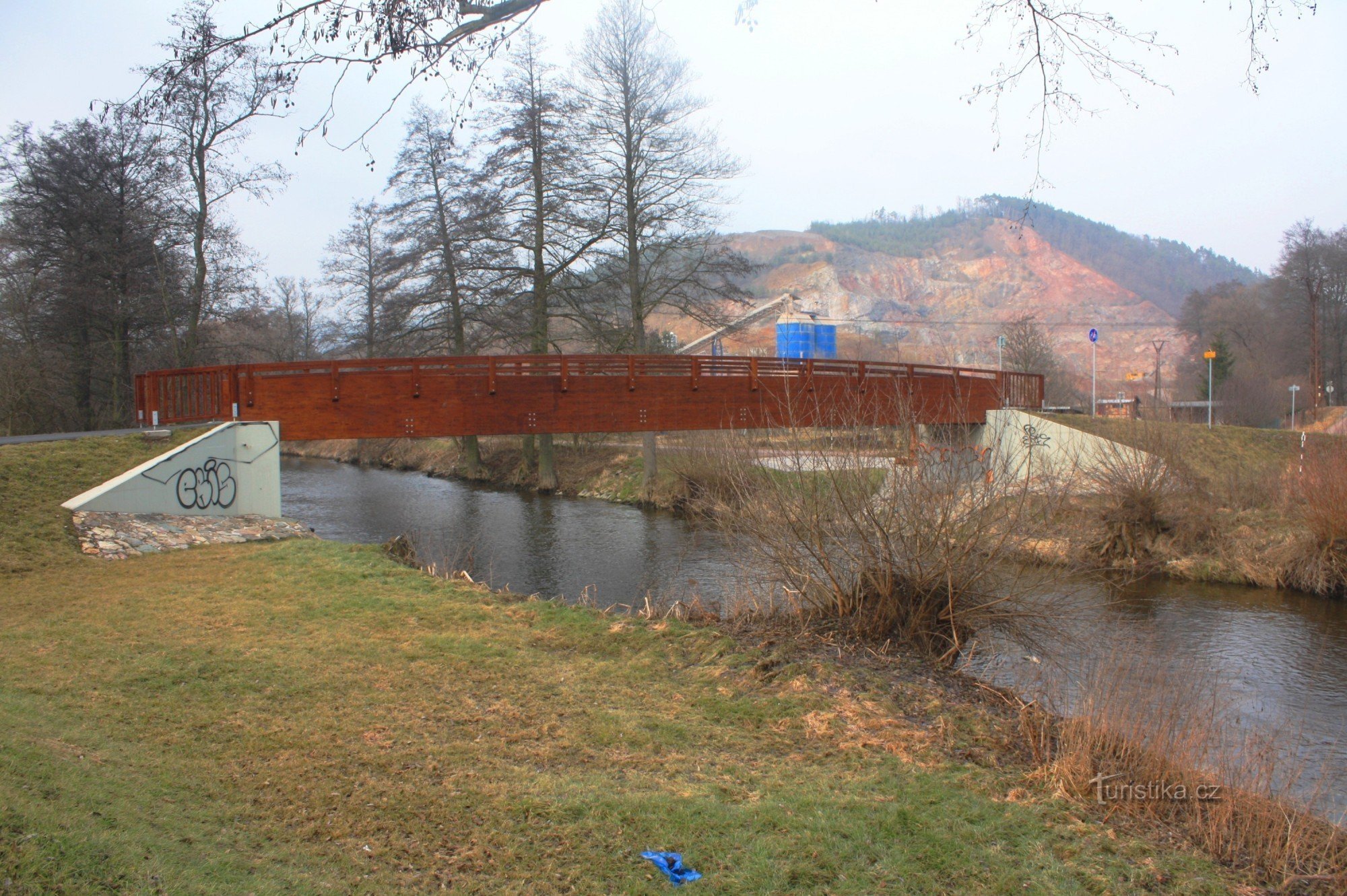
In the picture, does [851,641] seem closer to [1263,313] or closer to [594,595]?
[594,595]

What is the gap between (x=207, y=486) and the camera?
48.3 ft

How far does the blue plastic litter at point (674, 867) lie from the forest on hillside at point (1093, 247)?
532 ft

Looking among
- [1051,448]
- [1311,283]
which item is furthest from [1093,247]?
[1051,448]

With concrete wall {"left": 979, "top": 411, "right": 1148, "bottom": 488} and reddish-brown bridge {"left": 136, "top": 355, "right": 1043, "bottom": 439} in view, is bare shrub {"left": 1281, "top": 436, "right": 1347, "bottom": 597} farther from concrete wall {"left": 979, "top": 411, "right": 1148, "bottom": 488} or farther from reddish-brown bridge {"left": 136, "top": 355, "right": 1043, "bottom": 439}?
reddish-brown bridge {"left": 136, "top": 355, "right": 1043, "bottom": 439}

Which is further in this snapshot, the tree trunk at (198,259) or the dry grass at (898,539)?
the tree trunk at (198,259)

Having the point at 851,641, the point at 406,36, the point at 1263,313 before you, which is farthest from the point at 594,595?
the point at 1263,313

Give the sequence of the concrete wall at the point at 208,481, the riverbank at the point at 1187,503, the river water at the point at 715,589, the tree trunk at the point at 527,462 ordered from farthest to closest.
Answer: the tree trunk at the point at 527,462
the riverbank at the point at 1187,503
the concrete wall at the point at 208,481
the river water at the point at 715,589

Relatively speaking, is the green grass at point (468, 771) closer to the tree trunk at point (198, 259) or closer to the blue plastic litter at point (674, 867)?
the blue plastic litter at point (674, 867)

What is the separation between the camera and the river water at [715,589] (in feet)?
32.1

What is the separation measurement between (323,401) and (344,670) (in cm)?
1103

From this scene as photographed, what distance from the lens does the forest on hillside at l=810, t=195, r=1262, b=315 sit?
159500 millimetres
